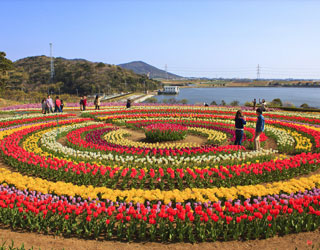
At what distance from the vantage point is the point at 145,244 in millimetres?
5582

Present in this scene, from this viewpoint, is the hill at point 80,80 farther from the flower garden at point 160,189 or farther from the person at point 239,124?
the flower garden at point 160,189

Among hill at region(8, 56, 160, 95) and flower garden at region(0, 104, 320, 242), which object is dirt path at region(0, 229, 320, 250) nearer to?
flower garden at region(0, 104, 320, 242)

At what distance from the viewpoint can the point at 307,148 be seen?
12.3 metres

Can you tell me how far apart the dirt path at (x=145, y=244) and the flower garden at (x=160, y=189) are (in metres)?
0.13

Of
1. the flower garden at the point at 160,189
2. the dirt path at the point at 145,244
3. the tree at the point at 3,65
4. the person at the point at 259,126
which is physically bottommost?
the dirt path at the point at 145,244

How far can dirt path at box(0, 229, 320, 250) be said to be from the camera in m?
5.45

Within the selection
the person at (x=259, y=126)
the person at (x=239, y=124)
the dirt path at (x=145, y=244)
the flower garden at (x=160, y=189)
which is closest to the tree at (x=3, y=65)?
the flower garden at (x=160, y=189)

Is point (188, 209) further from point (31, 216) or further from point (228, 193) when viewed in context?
point (31, 216)

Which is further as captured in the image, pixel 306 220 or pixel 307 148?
pixel 307 148

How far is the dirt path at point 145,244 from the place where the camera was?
5.45 meters

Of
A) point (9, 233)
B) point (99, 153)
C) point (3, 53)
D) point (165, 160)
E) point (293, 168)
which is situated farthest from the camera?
point (3, 53)

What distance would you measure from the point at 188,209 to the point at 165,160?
4.08m

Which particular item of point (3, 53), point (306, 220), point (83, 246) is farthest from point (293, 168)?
point (3, 53)

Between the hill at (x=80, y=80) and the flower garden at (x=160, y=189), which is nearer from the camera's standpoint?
the flower garden at (x=160, y=189)
